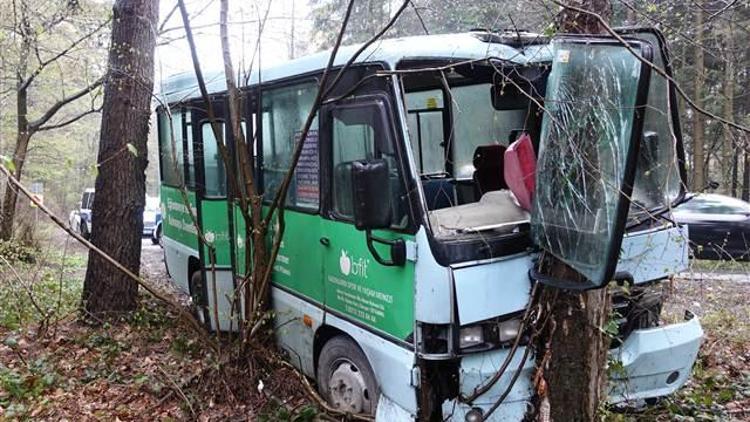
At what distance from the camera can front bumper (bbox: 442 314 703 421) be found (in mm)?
3768

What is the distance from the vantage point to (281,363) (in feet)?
17.4

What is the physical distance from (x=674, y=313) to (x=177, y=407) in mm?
3912

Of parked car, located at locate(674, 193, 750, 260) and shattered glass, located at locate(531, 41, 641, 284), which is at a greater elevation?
shattered glass, located at locate(531, 41, 641, 284)

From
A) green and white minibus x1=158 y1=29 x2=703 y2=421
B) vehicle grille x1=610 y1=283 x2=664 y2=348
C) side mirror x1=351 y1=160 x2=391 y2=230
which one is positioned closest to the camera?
green and white minibus x1=158 y1=29 x2=703 y2=421

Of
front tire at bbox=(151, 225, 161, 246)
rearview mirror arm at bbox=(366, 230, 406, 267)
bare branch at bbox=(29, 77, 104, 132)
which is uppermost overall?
bare branch at bbox=(29, 77, 104, 132)

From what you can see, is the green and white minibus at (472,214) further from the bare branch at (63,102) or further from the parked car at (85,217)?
the bare branch at (63,102)

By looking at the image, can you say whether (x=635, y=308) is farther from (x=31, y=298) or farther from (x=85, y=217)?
(x=85, y=217)

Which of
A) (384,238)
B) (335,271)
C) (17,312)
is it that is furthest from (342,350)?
(17,312)

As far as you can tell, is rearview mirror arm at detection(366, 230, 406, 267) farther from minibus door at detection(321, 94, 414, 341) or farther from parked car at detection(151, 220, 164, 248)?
parked car at detection(151, 220, 164, 248)

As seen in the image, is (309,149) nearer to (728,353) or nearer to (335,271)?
(335,271)

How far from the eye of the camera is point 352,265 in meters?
4.49

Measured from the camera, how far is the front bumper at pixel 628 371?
377 centimetres

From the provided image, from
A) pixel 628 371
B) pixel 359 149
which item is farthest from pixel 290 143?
pixel 628 371

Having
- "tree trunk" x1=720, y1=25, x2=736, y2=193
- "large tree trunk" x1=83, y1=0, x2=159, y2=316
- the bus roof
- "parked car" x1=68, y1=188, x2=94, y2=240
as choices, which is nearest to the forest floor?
"large tree trunk" x1=83, y1=0, x2=159, y2=316
